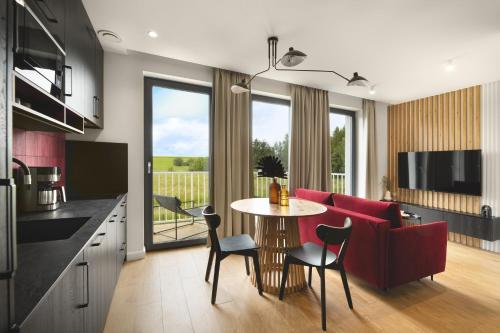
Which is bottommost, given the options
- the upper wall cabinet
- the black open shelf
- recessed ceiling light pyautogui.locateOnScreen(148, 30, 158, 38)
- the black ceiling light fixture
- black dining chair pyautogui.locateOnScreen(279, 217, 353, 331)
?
black dining chair pyautogui.locateOnScreen(279, 217, 353, 331)

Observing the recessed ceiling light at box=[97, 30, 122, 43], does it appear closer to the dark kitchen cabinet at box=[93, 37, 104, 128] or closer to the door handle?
the dark kitchen cabinet at box=[93, 37, 104, 128]

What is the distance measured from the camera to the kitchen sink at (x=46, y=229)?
4.94 ft

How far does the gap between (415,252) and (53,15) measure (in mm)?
3460

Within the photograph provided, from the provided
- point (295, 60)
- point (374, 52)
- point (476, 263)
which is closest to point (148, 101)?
point (295, 60)

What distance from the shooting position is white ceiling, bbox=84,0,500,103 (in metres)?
2.07

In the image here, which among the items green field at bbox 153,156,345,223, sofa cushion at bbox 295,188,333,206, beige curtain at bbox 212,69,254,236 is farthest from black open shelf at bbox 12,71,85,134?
sofa cushion at bbox 295,188,333,206

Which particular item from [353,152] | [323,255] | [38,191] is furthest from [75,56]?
[353,152]

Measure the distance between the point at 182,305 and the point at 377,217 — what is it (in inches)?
79.4

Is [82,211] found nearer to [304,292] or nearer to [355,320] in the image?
[304,292]

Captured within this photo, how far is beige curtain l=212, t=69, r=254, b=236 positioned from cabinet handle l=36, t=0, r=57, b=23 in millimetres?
2070

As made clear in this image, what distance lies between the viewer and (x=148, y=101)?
322 centimetres

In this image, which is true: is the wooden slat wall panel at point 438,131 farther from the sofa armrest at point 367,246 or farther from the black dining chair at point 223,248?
the black dining chair at point 223,248

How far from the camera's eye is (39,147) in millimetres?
2068

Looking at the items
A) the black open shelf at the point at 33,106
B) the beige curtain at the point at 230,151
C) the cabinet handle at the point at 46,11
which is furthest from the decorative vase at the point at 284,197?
the cabinet handle at the point at 46,11
